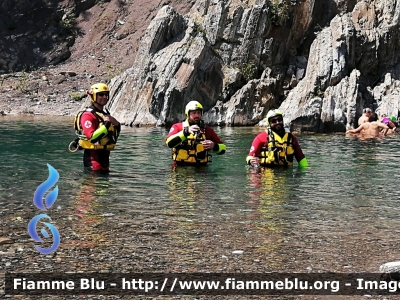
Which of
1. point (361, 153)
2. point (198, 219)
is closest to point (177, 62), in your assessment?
point (361, 153)

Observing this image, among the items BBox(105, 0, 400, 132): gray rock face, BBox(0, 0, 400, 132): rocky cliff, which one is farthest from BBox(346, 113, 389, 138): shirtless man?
BBox(0, 0, 400, 132): rocky cliff

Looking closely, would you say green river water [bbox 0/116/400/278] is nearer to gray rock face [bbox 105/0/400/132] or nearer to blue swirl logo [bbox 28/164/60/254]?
blue swirl logo [bbox 28/164/60/254]

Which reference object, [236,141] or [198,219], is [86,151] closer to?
[198,219]

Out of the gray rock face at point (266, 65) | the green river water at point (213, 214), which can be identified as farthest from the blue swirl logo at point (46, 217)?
the gray rock face at point (266, 65)

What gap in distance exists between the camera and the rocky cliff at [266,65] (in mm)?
31344

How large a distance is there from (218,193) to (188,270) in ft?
15.5

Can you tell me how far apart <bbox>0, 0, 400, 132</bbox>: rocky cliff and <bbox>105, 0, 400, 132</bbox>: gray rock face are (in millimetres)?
57

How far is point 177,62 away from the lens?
33812 millimetres

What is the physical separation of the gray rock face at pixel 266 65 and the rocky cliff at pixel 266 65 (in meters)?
0.06

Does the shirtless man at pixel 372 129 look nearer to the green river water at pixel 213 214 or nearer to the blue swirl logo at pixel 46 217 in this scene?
the green river water at pixel 213 214

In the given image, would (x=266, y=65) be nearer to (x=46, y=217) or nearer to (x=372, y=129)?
(x=372, y=129)

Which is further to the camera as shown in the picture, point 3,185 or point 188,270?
point 3,185

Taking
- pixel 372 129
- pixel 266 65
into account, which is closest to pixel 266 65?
pixel 266 65

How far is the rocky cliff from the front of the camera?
3134 cm
